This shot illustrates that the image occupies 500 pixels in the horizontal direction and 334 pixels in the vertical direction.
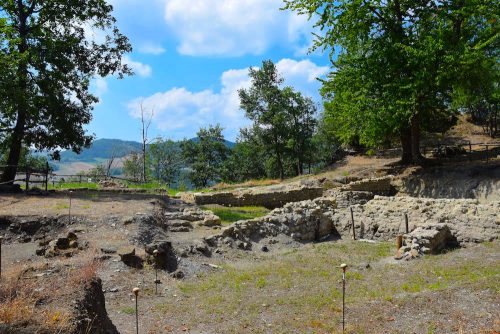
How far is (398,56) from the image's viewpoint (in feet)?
84.7

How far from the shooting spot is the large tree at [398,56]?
942 inches

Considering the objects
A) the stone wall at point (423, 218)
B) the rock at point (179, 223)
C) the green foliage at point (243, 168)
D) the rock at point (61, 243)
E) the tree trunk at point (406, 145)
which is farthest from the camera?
the green foliage at point (243, 168)

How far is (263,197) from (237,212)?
149 inches

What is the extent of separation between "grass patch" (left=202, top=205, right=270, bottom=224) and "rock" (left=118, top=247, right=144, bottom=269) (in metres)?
8.53

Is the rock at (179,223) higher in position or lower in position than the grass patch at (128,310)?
higher

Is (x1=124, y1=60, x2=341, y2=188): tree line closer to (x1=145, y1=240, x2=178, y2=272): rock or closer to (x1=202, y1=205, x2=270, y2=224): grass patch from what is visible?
(x1=202, y1=205, x2=270, y2=224): grass patch

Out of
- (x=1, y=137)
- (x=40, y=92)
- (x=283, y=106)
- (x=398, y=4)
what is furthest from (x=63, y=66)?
(x=283, y=106)

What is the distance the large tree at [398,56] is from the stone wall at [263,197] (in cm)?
517

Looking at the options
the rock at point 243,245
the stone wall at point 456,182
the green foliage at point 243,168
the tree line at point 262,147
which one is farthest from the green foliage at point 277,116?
the rock at point 243,245

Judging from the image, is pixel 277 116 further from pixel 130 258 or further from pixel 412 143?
pixel 130 258

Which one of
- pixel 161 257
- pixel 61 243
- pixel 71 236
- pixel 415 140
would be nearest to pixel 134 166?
pixel 415 140

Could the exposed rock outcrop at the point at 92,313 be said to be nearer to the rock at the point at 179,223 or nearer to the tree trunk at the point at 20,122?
the rock at the point at 179,223

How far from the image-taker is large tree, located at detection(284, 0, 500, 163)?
23.9 metres

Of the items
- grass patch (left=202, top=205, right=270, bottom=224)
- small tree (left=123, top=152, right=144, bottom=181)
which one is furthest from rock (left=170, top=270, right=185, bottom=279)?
small tree (left=123, top=152, right=144, bottom=181)
